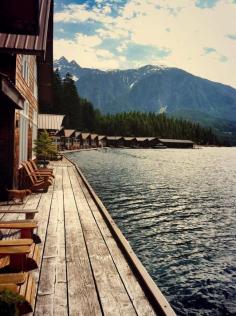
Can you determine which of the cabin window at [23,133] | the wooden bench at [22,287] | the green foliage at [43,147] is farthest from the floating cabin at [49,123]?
the wooden bench at [22,287]

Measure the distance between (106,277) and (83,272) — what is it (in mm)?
479

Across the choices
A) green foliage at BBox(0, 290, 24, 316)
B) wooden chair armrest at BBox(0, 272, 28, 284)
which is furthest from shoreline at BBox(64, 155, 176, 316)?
green foliage at BBox(0, 290, 24, 316)

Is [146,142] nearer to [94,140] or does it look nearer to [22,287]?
[94,140]

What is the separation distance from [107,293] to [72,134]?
10430cm

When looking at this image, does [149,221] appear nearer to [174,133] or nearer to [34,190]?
[34,190]

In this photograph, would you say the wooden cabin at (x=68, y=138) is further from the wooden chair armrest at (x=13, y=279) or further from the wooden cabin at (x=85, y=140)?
the wooden chair armrest at (x=13, y=279)

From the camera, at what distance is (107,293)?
225 inches

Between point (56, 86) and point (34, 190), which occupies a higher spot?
point (56, 86)

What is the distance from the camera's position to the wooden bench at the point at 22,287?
4797 mm

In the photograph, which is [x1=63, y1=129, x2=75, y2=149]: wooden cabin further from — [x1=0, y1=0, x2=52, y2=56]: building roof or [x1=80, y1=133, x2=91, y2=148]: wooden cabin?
[x1=0, y1=0, x2=52, y2=56]: building roof

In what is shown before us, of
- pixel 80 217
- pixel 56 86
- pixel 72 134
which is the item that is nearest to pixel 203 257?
pixel 80 217

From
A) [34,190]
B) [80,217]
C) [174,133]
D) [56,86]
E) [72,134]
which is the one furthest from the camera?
[174,133]

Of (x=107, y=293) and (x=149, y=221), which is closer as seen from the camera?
(x=107, y=293)

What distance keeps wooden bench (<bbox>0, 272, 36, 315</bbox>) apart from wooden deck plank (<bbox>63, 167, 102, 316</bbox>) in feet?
1.92
